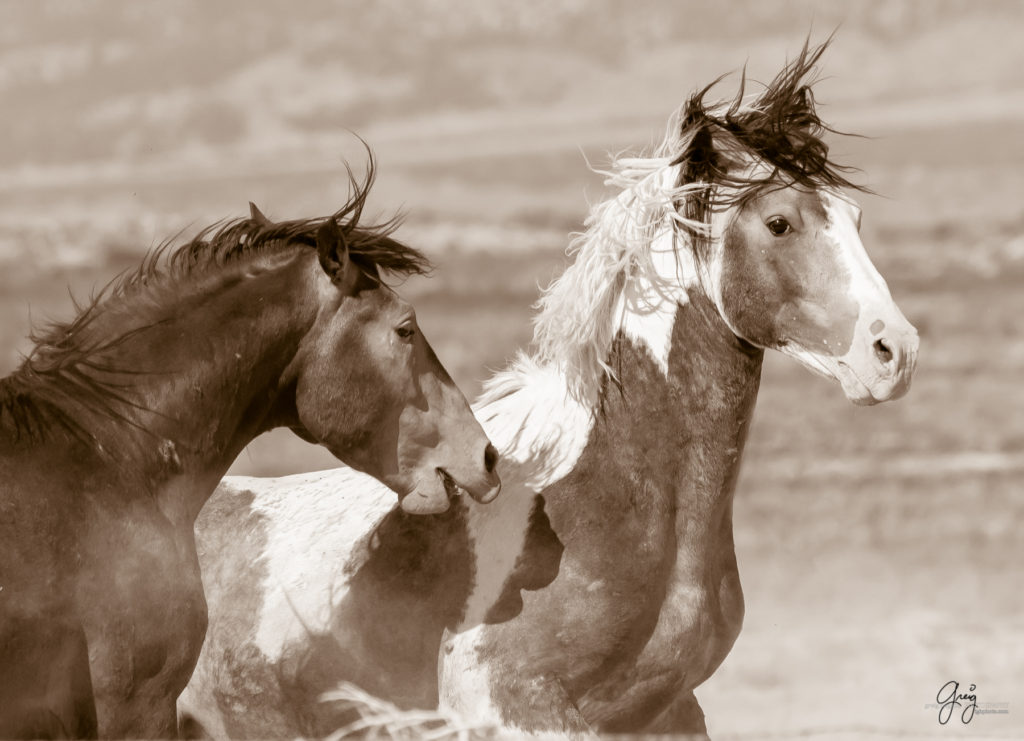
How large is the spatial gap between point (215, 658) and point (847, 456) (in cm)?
1090

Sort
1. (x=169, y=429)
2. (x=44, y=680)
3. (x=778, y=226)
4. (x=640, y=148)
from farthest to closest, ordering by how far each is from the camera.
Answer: (x=640, y=148)
(x=778, y=226)
(x=169, y=429)
(x=44, y=680)

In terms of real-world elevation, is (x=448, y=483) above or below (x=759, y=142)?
below

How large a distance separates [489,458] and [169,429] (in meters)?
1.03

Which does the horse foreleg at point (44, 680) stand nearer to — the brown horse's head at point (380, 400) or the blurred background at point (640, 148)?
the brown horse's head at point (380, 400)

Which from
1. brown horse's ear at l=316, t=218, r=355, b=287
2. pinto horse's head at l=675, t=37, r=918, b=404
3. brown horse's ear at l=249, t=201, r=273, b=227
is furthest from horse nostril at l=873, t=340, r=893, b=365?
brown horse's ear at l=249, t=201, r=273, b=227

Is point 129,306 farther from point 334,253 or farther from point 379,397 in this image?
point 379,397

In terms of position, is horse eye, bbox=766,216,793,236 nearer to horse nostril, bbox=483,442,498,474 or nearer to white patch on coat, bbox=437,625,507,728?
horse nostril, bbox=483,442,498,474

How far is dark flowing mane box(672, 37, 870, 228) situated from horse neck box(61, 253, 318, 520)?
1.40 metres

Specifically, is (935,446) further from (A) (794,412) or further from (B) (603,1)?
(B) (603,1)

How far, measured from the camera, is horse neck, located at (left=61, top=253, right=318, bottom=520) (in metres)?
5.40

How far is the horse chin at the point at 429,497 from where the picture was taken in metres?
5.62

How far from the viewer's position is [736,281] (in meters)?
5.79

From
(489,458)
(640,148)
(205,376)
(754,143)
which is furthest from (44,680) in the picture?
(640,148)

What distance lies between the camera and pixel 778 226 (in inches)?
227
